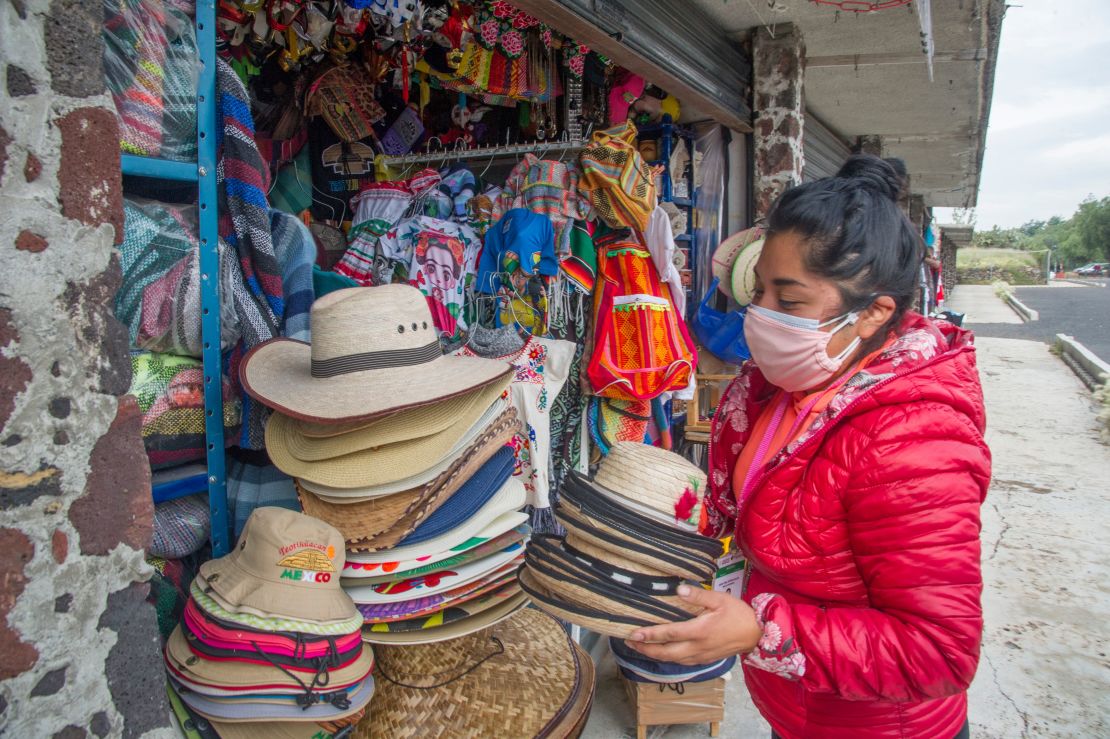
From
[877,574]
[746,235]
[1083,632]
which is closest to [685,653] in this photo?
[877,574]

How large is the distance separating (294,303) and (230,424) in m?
0.50

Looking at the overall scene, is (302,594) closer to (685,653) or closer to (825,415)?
(685,653)

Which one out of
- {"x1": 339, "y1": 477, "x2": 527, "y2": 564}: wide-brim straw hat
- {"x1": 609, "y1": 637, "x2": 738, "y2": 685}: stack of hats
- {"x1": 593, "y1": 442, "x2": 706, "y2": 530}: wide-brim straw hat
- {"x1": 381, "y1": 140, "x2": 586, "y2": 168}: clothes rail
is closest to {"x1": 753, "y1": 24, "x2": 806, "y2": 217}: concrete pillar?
{"x1": 381, "y1": 140, "x2": 586, "y2": 168}: clothes rail

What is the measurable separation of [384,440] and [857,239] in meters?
1.33

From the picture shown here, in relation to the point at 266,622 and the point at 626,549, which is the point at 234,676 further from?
the point at 626,549

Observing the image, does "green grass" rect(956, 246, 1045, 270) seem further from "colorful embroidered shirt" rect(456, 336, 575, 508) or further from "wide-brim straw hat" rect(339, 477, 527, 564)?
"wide-brim straw hat" rect(339, 477, 527, 564)

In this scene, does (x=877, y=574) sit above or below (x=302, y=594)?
above

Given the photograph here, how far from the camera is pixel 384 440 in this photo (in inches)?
75.9

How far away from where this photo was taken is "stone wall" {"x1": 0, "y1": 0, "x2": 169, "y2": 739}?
1111 mm

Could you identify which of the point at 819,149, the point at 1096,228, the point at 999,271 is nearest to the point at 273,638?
the point at 819,149

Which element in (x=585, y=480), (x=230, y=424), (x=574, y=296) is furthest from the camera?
(x=574, y=296)

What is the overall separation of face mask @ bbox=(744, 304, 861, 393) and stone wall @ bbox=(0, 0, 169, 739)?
4.17 feet

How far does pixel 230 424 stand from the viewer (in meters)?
2.04

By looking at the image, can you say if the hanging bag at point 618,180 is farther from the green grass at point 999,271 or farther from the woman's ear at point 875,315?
the green grass at point 999,271
